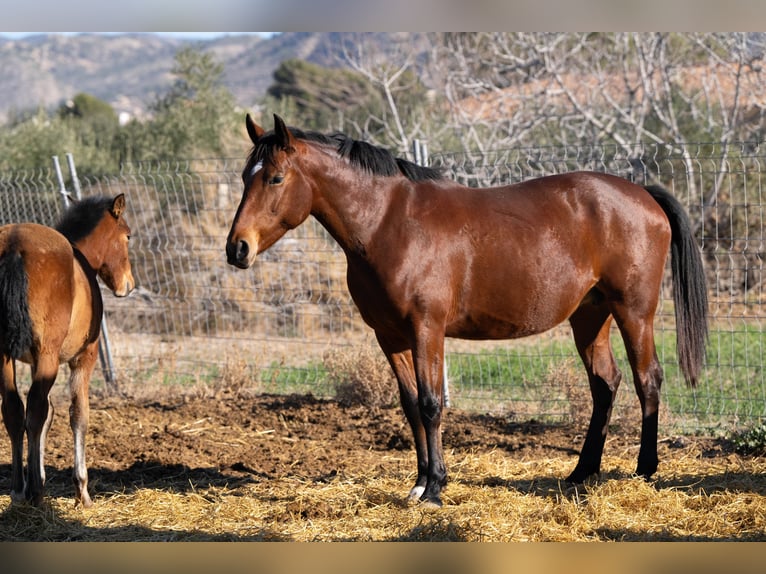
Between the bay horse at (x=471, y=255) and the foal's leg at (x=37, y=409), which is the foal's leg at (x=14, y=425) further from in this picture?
the bay horse at (x=471, y=255)

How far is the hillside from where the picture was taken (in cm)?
8144

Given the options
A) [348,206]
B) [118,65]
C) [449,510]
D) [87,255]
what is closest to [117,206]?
[87,255]

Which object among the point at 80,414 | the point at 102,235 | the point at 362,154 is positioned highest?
the point at 362,154

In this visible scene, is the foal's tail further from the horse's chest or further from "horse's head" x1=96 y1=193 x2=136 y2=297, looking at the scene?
"horse's head" x1=96 y1=193 x2=136 y2=297

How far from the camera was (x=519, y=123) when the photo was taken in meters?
15.5

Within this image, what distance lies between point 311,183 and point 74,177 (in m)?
4.82

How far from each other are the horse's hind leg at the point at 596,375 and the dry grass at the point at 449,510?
0.57 feet

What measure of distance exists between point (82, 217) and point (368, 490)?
271 cm

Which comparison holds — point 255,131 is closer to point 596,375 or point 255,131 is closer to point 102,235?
point 102,235

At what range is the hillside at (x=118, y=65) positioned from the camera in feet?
267

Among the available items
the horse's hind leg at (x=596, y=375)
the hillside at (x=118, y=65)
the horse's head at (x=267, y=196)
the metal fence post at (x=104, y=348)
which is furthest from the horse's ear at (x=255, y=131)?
the hillside at (x=118, y=65)

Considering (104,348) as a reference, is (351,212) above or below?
above

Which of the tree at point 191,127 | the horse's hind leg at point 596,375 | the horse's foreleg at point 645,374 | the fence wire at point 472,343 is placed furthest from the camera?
the tree at point 191,127

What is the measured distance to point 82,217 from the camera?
5.54m
